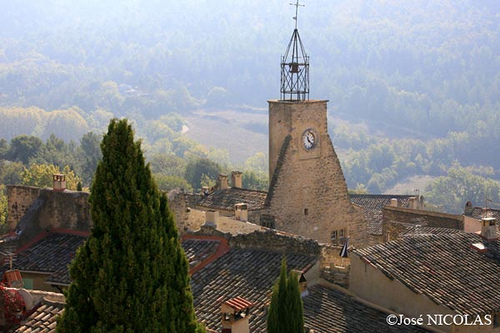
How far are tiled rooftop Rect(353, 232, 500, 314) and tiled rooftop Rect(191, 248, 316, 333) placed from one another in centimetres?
189

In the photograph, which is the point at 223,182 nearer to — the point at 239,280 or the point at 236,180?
the point at 236,180

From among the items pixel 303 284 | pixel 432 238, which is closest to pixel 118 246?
pixel 303 284

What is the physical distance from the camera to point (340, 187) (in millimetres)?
35500

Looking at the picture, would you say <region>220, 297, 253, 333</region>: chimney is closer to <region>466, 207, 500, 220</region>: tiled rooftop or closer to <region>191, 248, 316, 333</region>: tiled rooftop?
<region>191, 248, 316, 333</region>: tiled rooftop

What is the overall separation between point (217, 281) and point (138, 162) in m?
9.30

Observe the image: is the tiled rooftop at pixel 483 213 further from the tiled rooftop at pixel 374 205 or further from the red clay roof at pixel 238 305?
the red clay roof at pixel 238 305

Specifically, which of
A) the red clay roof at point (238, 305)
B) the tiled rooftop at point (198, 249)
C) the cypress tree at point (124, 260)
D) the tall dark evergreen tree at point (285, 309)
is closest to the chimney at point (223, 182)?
the tiled rooftop at point (198, 249)

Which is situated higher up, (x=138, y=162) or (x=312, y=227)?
(x=138, y=162)

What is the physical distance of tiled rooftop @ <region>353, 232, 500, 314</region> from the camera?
69.9 ft

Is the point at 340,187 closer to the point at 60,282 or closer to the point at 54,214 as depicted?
the point at 54,214

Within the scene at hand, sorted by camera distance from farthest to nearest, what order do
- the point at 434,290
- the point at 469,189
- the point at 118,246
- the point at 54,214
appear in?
the point at 469,189
the point at 54,214
the point at 434,290
the point at 118,246

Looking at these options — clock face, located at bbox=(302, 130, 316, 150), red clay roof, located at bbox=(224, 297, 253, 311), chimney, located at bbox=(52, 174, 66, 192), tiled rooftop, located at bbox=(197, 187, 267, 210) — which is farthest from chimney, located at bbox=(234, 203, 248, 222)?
red clay roof, located at bbox=(224, 297, 253, 311)

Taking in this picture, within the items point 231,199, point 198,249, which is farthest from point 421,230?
point 198,249

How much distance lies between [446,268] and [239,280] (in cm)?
471
